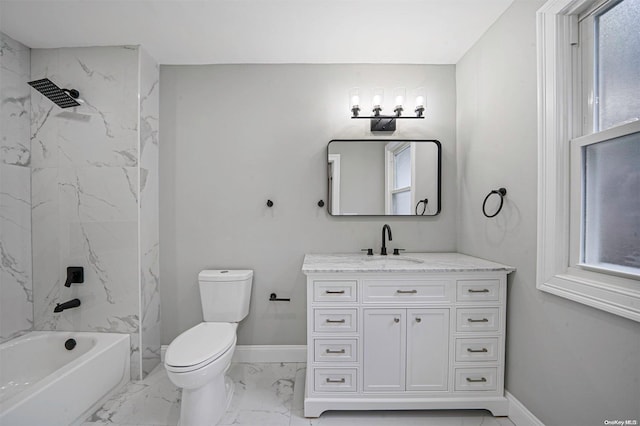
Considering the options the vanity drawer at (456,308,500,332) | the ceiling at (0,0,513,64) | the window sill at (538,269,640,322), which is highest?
the ceiling at (0,0,513,64)

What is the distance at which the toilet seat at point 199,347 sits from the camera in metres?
1.34

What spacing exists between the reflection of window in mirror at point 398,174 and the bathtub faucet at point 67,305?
234 cm

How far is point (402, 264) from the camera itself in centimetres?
163

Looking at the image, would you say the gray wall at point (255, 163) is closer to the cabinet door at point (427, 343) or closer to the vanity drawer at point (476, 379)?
the cabinet door at point (427, 343)

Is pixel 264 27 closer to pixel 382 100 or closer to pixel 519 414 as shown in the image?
pixel 382 100

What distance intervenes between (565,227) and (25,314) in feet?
11.0

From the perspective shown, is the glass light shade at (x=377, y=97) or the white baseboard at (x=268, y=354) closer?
the glass light shade at (x=377, y=97)

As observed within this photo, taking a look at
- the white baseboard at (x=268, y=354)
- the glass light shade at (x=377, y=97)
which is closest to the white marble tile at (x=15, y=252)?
the white baseboard at (x=268, y=354)

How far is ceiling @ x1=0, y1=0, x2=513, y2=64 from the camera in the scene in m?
1.53

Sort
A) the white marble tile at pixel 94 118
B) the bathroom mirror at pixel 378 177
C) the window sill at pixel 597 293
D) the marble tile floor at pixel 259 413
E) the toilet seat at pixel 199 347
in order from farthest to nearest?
the bathroom mirror at pixel 378 177
the white marble tile at pixel 94 118
the marble tile floor at pixel 259 413
the toilet seat at pixel 199 347
the window sill at pixel 597 293

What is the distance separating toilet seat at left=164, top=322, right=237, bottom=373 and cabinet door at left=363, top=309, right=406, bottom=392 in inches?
32.5

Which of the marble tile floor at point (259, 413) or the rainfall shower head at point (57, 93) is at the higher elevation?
the rainfall shower head at point (57, 93)

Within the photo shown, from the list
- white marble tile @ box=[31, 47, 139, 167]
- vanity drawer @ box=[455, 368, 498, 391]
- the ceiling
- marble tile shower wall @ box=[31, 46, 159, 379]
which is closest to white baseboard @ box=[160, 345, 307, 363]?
marble tile shower wall @ box=[31, 46, 159, 379]

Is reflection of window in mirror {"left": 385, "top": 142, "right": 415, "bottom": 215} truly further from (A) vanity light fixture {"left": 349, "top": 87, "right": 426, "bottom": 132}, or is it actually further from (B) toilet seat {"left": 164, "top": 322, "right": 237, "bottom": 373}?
(B) toilet seat {"left": 164, "top": 322, "right": 237, "bottom": 373}
